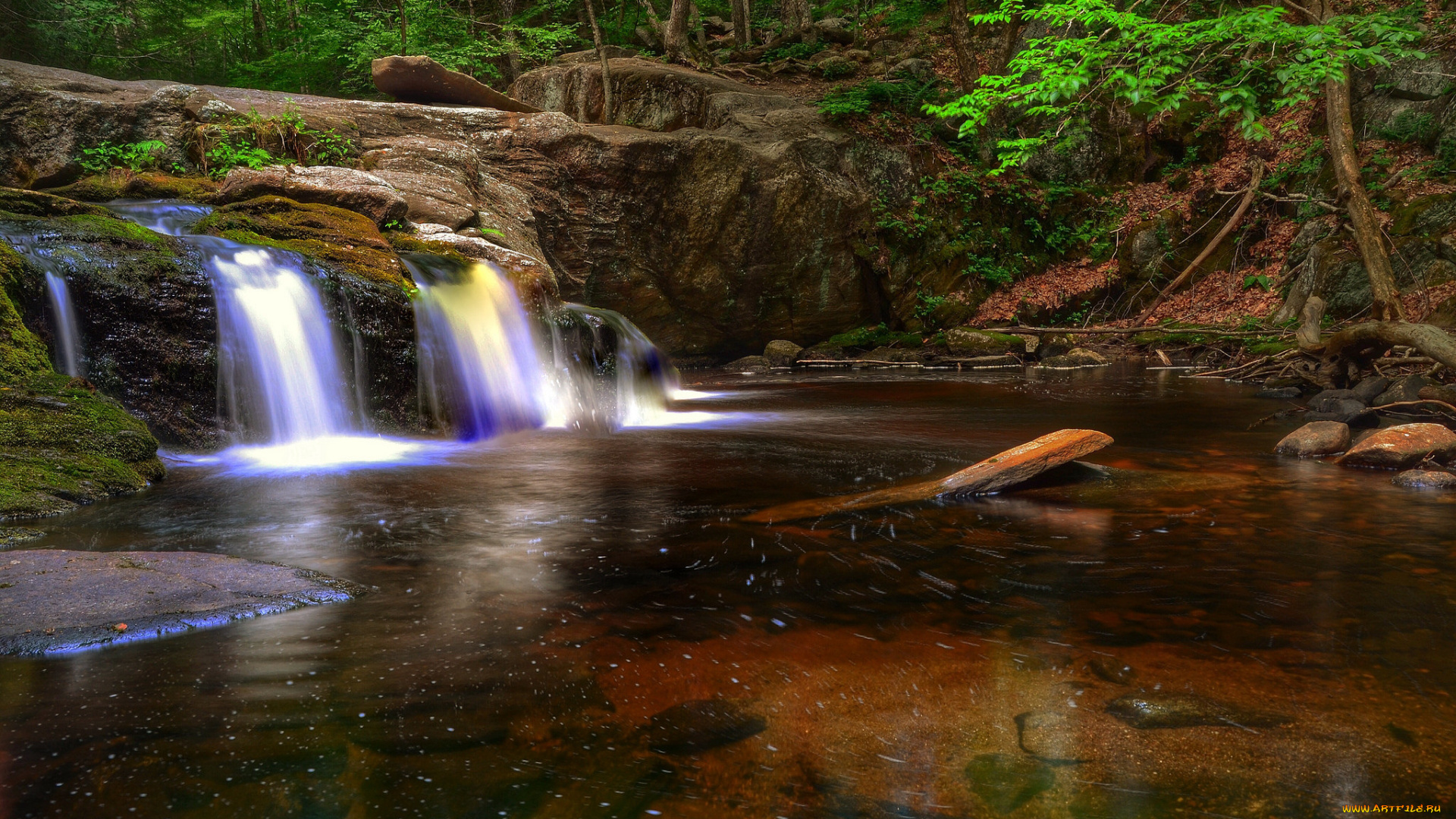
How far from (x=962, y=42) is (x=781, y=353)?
844 centimetres

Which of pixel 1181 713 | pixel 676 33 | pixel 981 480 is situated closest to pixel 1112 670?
pixel 1181 713

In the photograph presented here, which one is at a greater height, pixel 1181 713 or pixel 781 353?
pixel 781 353

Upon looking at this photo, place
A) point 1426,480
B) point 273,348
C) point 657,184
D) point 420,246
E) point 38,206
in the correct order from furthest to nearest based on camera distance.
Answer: point 657,184, point 420,246, point 38,206, point 273,348, point 1426,480

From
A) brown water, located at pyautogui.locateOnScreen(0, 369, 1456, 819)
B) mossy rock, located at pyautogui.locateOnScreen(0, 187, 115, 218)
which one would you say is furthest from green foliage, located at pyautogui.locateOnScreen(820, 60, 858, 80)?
brown water, located at pyautogui.locateOnScreen(0, 369, 1456, 819)

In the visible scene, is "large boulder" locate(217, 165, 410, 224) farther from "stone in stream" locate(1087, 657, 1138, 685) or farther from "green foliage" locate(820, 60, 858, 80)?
"green foliage" locate(820, 60, 858, 80)

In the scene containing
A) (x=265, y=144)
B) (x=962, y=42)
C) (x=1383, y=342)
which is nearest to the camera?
(x=1383, y=342)

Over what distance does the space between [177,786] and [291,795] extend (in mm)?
281

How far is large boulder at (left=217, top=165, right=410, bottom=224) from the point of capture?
940cm

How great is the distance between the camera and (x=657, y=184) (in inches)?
625

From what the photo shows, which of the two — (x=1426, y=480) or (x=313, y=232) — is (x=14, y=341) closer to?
(x=313, y=232)

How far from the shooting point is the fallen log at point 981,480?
15.2ft

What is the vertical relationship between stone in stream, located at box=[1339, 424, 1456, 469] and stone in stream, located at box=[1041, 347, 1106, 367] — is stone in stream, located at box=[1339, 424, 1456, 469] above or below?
below

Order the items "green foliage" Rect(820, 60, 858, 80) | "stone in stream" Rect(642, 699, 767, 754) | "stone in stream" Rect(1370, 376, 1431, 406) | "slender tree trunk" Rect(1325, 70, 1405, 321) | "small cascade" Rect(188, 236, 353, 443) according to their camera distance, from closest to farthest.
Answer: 1. "stone in stream" Rect(642, 699, 767, 754)
2. "small cascade" Rect(188, 236, 353, 443)
3. "stone in stream" Rect(1370, 376, 1431, 406)
4. "slender tree trunk" Rect(1325, 70, 1405, 321)
5. "green foliage" Rect(820, 60, 858, 80)

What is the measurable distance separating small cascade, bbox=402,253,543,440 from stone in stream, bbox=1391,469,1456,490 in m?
7.66
